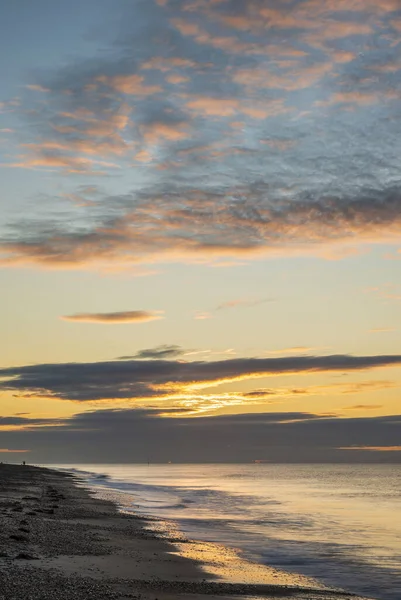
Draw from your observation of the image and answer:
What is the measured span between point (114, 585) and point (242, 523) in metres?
35.8

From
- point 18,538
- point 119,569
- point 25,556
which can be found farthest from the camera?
point 18,538

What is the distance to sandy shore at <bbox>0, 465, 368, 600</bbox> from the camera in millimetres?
21047

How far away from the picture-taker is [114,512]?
56.9 metres

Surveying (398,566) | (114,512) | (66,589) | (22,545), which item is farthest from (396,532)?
(66,589)

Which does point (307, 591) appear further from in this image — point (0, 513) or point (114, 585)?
point (0, 513)

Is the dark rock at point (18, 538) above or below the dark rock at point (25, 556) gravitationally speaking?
below

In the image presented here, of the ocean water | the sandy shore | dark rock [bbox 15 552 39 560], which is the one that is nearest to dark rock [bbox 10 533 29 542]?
the sandy shore

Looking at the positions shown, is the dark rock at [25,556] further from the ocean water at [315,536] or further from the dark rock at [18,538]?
the ocean water at [315,536]

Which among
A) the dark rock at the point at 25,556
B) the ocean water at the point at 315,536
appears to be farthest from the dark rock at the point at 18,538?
the ocean water at the point at 315,536

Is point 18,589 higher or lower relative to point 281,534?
higher

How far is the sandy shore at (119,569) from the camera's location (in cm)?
2105


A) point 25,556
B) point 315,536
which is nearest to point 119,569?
point 25,556

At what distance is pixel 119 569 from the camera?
26281 mm

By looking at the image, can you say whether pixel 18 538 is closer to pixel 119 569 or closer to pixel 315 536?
pixel 119 569
